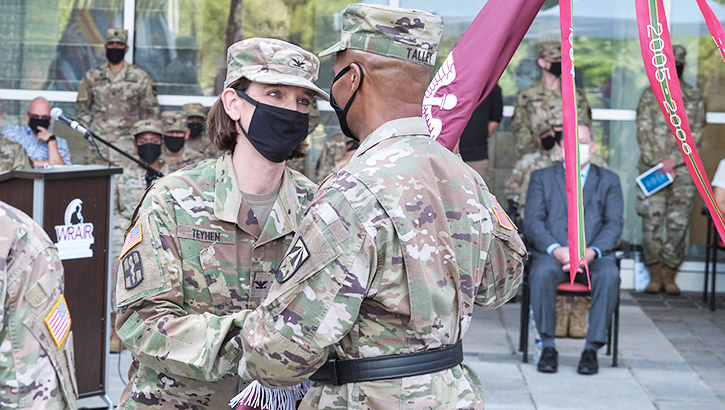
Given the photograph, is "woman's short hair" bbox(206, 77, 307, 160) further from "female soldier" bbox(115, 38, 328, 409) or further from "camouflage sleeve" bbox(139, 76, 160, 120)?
"camouflage sleeve" bbox(139, 76, 160, 120)

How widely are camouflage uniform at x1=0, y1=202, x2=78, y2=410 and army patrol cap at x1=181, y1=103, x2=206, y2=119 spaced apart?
19.1 feet

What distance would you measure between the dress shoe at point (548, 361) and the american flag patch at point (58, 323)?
392 centimetres

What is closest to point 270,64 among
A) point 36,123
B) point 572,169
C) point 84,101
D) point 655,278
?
point 572,169

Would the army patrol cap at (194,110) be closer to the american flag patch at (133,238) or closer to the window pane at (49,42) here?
the window pane at (49,42)

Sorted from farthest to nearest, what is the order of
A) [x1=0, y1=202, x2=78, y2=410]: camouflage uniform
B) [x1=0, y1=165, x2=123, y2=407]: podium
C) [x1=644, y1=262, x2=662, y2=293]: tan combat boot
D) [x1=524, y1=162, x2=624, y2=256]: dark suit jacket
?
[x1=644, y1=262, x2=662, y2=293]: tan combat boot → [x1=524, y1=162, x2=624, y2=256]: dark suit jacket → [x1=0, y1=165, x2=123, y2=407]: podium → [x1=0, y1=202, x2=78, y2=410]: camouflage uniform

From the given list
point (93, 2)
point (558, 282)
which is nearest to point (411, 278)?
point (558, 282)

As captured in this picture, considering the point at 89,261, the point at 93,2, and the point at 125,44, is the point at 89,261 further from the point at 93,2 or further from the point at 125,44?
the point at 93,2

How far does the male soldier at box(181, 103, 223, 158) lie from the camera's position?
291 inches

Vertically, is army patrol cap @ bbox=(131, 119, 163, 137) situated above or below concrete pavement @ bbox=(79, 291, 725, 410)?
above

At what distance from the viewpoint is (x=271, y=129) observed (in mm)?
2367

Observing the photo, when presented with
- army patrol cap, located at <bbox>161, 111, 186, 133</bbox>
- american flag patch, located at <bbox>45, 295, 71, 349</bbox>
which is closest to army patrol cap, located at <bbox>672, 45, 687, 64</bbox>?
army patrol cap, located at <bbox>161, 111, 186, 133</bbox>

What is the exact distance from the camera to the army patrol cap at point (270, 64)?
2.30 meters

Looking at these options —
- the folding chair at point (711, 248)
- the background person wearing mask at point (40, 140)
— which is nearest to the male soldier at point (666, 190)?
the folding chair at point (711, 248)

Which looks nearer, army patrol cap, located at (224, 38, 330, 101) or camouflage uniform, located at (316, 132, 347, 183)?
army patrol cap, located at (224, 38, 330, 101)
